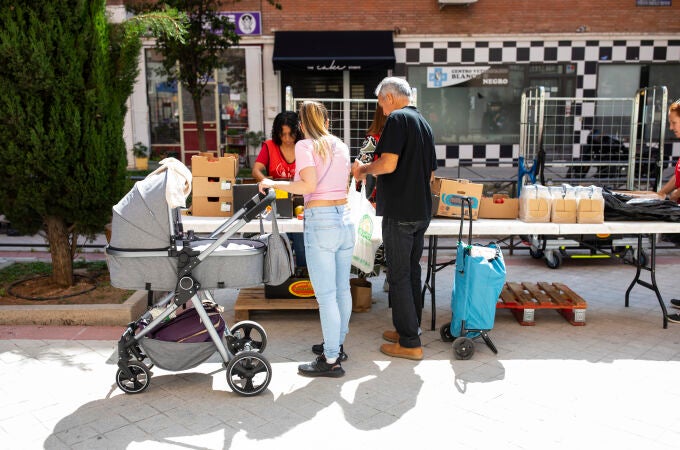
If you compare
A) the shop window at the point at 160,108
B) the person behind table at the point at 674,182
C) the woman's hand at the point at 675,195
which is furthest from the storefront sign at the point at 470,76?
the woman's hand at the point at 675,195

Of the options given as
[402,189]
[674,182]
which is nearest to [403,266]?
[402,189]

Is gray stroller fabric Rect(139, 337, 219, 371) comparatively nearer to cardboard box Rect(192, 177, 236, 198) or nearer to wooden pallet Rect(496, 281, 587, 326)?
cardboard box Rect(192, 177, 236, 198)

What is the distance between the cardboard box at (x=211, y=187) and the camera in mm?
5445

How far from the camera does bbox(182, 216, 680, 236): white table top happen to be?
5.11 metres

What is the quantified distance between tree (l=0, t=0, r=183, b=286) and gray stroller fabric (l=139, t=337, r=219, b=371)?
2270mm

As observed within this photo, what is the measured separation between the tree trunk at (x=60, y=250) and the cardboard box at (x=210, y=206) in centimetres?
147

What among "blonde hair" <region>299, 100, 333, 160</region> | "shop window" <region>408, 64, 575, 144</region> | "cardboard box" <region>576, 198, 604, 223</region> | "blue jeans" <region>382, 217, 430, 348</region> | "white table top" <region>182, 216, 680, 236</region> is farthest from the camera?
"shop window" <region>408, 64, 575, 144</region>

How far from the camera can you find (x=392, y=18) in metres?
15.5

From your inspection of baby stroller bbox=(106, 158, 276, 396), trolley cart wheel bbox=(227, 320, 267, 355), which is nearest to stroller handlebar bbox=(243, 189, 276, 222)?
baby stroller bbox=(106, 158, 276, 396)

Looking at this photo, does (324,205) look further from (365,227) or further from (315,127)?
(365,227)

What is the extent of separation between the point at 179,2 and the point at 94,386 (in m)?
8.81

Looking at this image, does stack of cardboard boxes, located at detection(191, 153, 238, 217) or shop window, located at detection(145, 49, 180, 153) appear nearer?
stack of cardboard boxes, located at detection(191, 153, 238, 217)

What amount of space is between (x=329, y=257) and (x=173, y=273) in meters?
1.02

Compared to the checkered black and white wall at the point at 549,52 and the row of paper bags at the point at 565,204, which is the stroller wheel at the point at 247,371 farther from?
the checkered black and white wall at the point at 549,52
